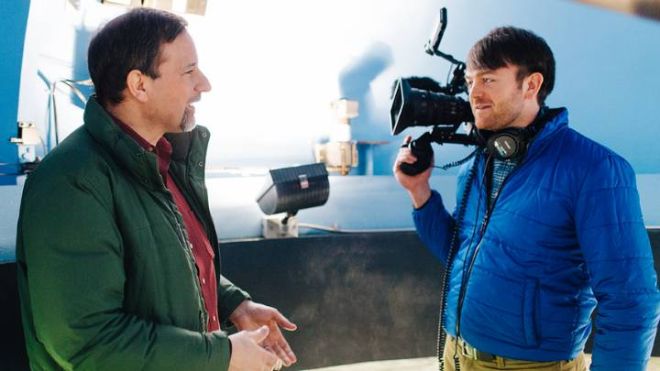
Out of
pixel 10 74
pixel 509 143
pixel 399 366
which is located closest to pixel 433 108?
pixel 509 143

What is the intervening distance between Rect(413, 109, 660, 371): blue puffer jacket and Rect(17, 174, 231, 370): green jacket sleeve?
0.80 meters

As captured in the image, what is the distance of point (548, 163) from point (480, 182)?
235mm

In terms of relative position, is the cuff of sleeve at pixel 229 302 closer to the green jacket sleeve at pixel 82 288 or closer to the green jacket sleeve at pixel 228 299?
the green jacket sleeve at pixel 228 299

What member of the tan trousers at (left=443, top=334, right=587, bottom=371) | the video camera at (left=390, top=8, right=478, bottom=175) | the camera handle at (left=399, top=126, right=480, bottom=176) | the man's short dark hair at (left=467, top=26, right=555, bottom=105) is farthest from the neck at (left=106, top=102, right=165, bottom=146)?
the tan trousers at (left=443, top=334, right=587, bottom=371)

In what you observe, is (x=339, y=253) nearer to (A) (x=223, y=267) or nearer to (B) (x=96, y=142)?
(A) (x=223, y=267)

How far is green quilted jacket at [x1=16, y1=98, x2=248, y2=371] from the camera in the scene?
81 centimetres

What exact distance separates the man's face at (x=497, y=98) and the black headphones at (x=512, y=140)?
46 mm

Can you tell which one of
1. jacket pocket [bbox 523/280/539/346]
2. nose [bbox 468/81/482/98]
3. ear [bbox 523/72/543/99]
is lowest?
jacket pocket [bbox 523/280/539/346]

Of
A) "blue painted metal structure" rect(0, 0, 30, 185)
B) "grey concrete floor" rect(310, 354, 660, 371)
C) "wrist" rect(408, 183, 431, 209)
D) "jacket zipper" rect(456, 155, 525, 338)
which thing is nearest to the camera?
"jacket zipper" rect(456, 155, 525, 338)

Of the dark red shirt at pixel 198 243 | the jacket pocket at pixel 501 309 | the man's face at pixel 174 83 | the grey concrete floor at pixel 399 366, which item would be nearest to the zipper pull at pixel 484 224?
the jacket pocket at pixel 501 309

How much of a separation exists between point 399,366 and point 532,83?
1.82m

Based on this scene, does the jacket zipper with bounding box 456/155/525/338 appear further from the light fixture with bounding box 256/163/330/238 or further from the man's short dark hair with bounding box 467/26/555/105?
the light fixture with bounding box 256/163/330/238

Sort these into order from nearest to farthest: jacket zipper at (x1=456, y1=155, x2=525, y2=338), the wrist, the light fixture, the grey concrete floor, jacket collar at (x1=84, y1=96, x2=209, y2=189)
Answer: jacket collar at (x1=84, y1=96, x2=209, y2=189)
jacket zipper at (x1=456, y1=155, x2=525, y2=338)
the wrist
the light fixture
the grey concrete floor

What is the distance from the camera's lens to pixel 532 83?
4.40 ft
